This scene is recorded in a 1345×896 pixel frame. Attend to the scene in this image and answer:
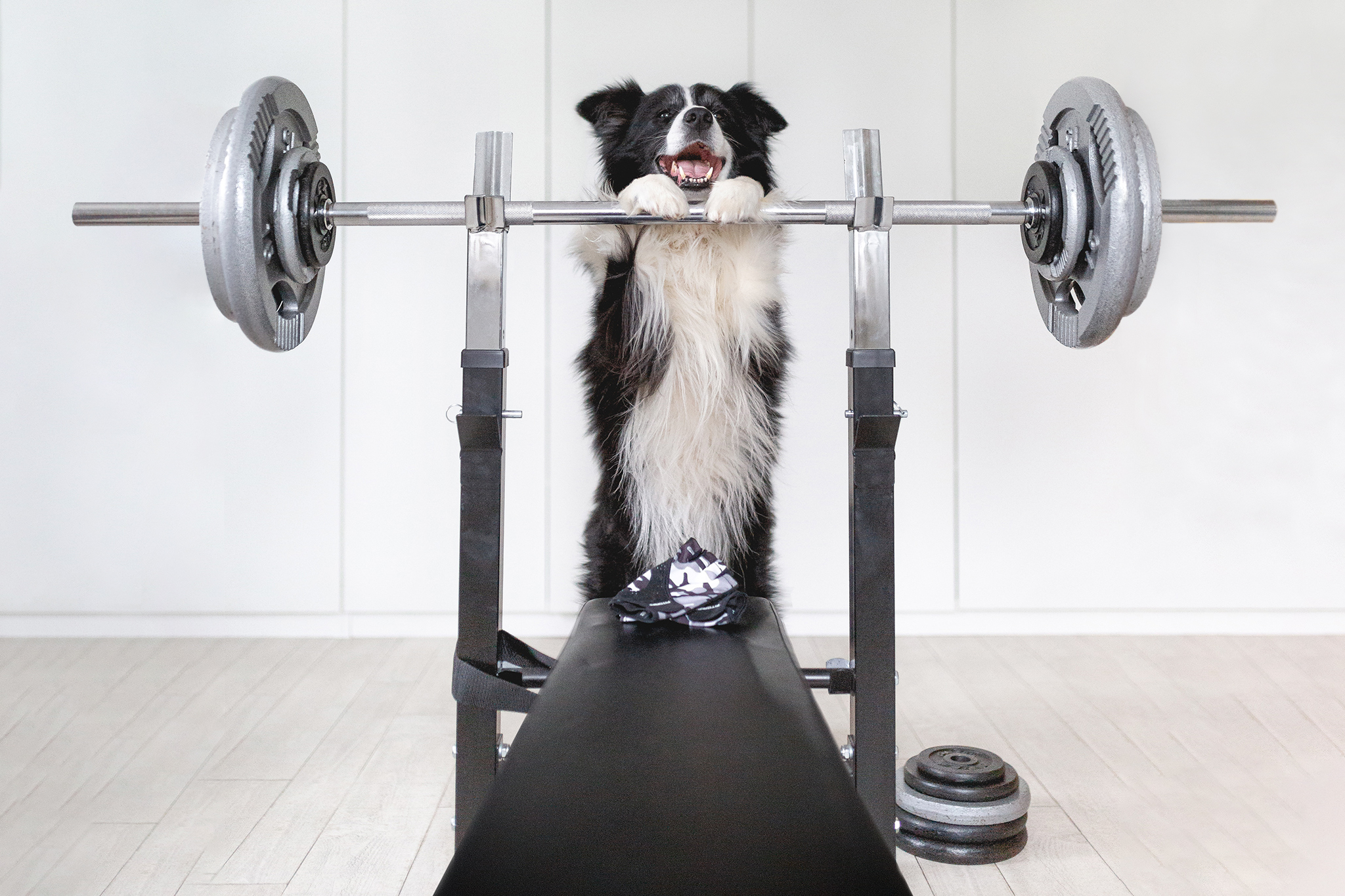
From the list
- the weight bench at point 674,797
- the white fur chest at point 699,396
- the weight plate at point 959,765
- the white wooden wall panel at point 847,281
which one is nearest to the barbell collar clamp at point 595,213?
the white fur chest at point 699,396

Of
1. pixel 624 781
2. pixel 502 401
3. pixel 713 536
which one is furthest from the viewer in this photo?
pixel 713 536

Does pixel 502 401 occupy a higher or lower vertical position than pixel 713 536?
higher

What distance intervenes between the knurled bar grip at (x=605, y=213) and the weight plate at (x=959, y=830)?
1.01 meters

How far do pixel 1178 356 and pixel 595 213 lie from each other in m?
2.28

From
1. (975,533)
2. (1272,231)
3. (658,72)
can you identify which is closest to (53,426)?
(658,72)

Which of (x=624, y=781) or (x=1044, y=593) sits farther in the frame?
(x=1044, y=593)

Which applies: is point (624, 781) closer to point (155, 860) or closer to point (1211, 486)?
point (155, 860)

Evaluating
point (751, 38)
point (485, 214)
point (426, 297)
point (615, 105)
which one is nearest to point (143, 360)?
A: point (426, 297)

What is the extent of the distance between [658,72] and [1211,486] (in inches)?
84.4

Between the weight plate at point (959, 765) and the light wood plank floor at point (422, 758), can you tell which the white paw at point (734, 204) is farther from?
the light wood plank floor at point (422, 758)

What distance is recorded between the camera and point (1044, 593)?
3311mm

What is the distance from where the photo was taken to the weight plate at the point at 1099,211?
1.56 meters

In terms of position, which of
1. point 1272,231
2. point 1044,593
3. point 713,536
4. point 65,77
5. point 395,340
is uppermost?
point 65,77

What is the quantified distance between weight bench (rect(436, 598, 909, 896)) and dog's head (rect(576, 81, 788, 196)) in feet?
3.57
